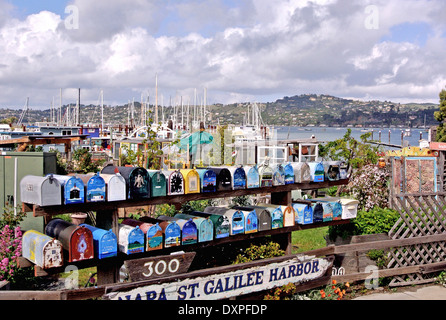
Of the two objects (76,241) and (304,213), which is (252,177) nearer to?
(304,213)

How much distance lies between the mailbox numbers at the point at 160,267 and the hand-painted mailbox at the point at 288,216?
2.12m

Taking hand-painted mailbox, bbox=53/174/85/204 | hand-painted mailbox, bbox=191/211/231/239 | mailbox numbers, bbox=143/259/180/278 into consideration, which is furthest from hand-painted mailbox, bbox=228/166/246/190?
hand-painted mailbox, bbox=53/174/85/204

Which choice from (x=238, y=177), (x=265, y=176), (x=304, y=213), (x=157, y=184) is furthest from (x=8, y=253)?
(x=304, y=213)

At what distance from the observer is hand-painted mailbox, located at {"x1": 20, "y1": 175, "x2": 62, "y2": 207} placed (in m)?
4.25

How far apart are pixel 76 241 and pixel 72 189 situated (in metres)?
0.51

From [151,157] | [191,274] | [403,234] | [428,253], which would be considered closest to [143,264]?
[191,274]

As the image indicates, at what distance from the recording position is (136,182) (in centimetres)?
489

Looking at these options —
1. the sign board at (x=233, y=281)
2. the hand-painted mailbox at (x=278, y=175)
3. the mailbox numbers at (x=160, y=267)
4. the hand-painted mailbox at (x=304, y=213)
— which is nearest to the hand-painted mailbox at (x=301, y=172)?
the hand-painted mailbox at (x=278, y=175)

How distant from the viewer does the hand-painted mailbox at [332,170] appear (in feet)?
22.0

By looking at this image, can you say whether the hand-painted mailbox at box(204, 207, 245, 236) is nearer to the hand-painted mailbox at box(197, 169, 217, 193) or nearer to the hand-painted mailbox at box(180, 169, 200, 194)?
the hand-painted mailbox at box(197, 169, 217, 193)

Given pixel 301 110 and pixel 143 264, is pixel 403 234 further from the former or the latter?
pixel 301 110
